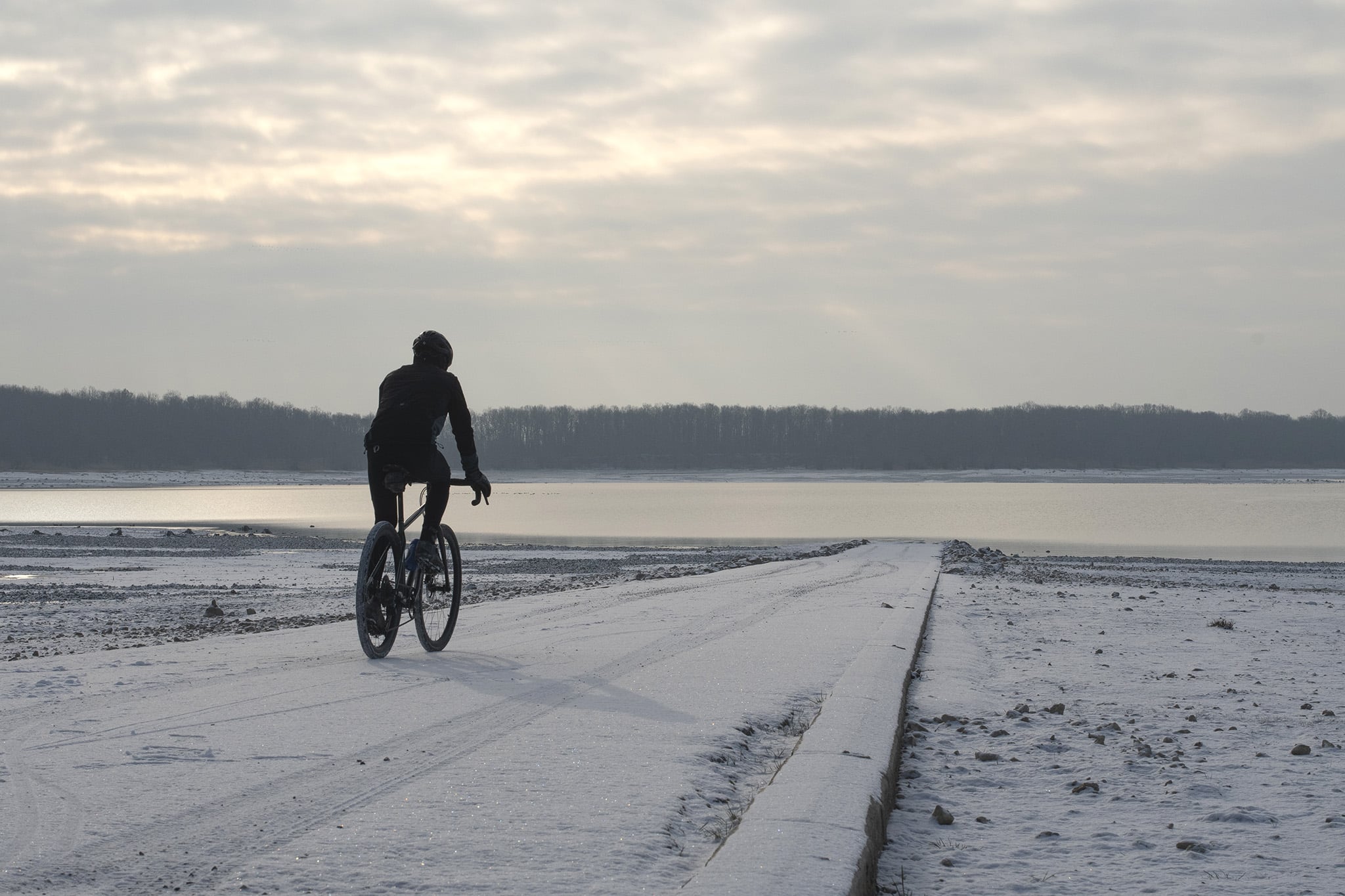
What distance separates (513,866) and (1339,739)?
400cm

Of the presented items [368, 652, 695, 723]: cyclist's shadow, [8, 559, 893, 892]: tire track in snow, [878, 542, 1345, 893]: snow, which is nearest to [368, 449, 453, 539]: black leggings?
[368, 652, 695, 723]: cyclist's shadow

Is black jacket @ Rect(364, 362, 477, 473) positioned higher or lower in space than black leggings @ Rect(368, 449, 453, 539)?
higher

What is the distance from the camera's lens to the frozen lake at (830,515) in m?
35.6

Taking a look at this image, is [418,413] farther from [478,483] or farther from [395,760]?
[395,760]

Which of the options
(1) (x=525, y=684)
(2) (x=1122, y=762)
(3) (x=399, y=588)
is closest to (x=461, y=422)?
(3) (x=399, y=588)

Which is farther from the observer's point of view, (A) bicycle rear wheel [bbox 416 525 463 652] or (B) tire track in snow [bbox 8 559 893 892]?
(A) bicycle rear wheel [bbox 416 525 463 652]

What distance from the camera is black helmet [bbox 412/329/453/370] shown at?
6.29 metres

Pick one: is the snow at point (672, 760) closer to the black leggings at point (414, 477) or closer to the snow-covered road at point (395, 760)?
the snow-covered road at point (395, 760)

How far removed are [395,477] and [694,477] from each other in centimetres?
14028

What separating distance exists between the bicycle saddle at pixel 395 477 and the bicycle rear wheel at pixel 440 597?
410mm

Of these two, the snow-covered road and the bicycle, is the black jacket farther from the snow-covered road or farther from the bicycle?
the snow-covered road

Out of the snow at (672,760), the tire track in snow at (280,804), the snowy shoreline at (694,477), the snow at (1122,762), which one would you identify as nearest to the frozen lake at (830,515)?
the snowy shoreline at (694,477)

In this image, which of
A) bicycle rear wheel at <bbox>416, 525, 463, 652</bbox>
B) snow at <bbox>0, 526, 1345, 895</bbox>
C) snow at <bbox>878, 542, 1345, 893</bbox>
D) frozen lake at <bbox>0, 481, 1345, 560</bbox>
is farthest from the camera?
frozen lake at <bbox>0, 481, 1345, 560</bbox>

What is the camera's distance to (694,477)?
146m
